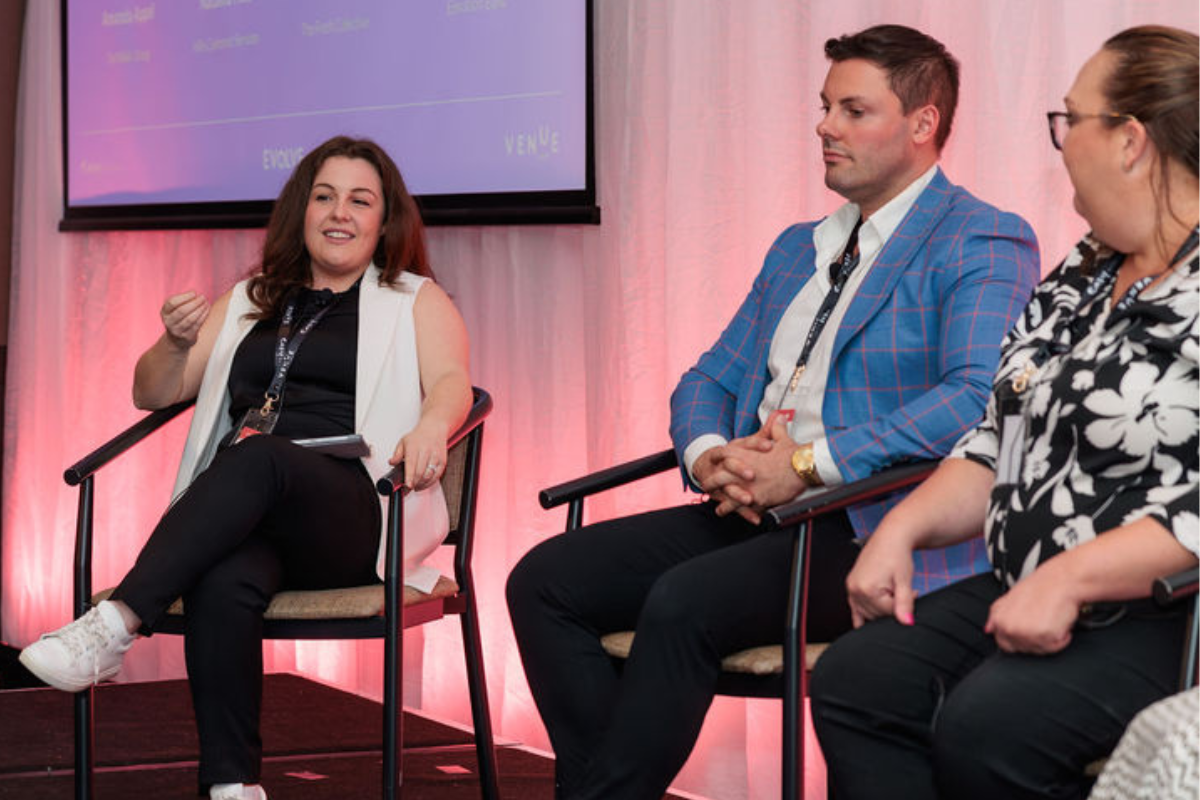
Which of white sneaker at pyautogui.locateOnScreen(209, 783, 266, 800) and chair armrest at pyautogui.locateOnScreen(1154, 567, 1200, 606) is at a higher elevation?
chair armrest at pyautogui.locateOnScreen(1154, 567, 1200, 606)

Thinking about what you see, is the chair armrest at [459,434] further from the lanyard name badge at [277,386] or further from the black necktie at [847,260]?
the black necktie at [847,260]

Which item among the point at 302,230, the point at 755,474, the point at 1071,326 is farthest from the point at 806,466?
the point at 302,230

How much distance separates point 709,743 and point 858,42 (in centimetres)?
140

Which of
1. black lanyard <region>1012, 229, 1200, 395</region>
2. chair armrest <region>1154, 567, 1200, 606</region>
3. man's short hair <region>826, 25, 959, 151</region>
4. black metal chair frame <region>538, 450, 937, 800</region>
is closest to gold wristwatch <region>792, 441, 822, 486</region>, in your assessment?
black metal chair frame <region>538, 450, 937, 800</region>

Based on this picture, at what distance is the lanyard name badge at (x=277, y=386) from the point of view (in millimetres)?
2871

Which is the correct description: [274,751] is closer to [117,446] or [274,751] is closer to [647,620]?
[117,446]

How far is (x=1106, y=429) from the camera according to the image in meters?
1.67

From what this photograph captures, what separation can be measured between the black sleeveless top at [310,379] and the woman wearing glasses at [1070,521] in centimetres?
131

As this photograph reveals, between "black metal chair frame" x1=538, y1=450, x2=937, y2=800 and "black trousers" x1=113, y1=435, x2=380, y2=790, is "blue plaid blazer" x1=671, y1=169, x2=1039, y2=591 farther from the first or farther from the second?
"black trousers" x1=113, y1=435, x2=380, y2=790

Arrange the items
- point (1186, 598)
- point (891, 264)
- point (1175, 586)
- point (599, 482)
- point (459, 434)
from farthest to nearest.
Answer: point (459, 434)
point (599, 482)
point (891, 264)
point (1186, 598)
point (1175, 586)

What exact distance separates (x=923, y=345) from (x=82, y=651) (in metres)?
1.31

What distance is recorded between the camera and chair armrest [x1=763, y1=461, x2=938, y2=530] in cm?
195

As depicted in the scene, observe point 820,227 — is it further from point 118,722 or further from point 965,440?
point 118,722

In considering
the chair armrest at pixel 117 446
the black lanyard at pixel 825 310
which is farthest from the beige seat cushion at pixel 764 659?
the chair armrest at pixel 117 446
